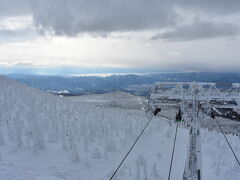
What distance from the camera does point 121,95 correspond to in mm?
76062

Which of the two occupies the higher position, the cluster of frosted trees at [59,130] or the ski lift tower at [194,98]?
the ski lift tower at [194,98]

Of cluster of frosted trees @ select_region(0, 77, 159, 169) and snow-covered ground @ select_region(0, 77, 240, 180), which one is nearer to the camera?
snow-covered ground @ select_region(0, 77, 240, 180)

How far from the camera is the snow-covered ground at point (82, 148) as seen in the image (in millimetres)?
12070

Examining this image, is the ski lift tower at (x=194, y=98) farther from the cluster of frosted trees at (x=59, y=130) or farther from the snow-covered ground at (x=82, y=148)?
the cluster of frosted trees at (x=59, y=130)

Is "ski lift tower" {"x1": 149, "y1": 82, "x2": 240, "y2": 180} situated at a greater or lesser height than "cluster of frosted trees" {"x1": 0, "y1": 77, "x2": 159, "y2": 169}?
greater

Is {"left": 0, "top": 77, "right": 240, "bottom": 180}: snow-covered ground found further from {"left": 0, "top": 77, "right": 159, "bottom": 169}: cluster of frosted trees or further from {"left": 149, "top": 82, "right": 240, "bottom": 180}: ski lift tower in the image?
{"left": 149, "top": 82, "right": 240, "bottom": 180}: ski lift tower

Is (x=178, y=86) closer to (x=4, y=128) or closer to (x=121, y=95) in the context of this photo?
(x=4, y=128)

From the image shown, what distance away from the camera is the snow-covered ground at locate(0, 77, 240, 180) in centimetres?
1207

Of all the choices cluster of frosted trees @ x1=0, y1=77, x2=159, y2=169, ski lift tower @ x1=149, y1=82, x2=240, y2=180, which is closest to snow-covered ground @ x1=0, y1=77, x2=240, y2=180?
cluster of frosted trees @ x1=0, y1=77, x2=159, y2=169

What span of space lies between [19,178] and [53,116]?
9.32 meters

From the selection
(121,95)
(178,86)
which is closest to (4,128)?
(178,86)

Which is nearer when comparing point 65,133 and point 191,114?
point 191,114

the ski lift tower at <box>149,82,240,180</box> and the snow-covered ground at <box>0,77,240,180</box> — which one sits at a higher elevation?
the ski lift tower at <box>149,82,240,180</box>

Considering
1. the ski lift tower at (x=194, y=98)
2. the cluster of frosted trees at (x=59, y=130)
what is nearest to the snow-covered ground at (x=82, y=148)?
the cluster of frosted trees at (x=59, y=130)
